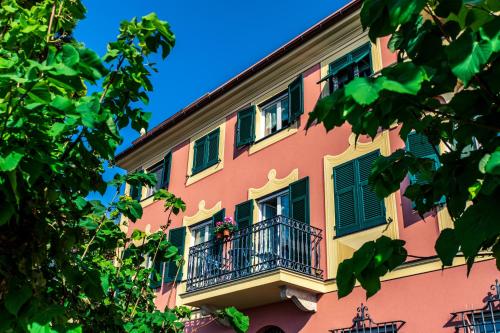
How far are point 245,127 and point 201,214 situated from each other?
257 centimetres

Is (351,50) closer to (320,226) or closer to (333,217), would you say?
(333,217)

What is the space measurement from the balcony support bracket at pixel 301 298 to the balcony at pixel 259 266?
A: 6cm

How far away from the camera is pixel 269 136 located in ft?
42.9

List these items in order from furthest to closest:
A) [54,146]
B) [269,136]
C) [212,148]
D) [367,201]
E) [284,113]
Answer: [212,148] < [284,113] < [269,136] < [367,201] < [54,146]

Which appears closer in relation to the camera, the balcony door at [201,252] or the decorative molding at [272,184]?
the decorative molding at [272,184]

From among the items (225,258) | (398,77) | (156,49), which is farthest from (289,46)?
(398,77)

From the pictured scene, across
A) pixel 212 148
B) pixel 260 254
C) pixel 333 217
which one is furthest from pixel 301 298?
pixel 212 148

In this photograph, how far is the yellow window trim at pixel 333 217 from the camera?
31.5ft

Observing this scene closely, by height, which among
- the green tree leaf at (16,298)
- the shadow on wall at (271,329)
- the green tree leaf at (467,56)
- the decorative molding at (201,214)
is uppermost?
the decorative molding at (201,214)

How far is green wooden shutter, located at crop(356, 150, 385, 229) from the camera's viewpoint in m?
9.70

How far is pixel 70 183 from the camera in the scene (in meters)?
2.96

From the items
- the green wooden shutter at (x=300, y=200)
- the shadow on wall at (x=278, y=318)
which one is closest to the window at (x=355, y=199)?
the green wooden shutter at (x=300, y=200)

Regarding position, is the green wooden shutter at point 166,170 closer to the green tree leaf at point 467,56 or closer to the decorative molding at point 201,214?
the decorative molding at point 201,214

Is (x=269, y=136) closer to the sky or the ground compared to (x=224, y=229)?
closer to the sky
